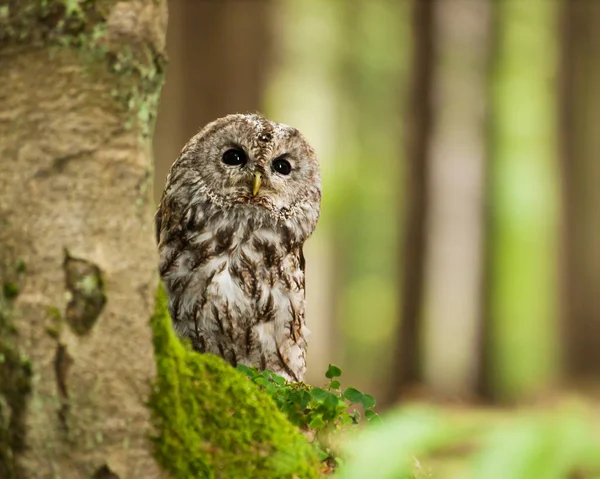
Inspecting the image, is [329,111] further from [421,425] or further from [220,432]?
[421,425]

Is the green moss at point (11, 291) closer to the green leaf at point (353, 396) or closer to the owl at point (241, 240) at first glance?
the green leaf at point (353, 396)

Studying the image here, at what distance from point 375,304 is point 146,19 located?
62.9ft

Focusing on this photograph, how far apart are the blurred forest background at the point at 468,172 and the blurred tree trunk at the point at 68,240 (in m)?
5.34

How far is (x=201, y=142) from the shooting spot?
10.5ft

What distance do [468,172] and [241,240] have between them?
5.90m

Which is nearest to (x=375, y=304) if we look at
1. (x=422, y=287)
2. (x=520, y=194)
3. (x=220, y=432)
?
(x=520, y=194)

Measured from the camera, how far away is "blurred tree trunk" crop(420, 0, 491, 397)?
8477 mm

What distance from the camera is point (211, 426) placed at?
1.77m

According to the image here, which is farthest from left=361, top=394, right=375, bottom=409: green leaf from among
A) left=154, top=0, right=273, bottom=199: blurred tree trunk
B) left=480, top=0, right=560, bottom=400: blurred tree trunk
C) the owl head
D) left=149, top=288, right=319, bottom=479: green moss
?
left=480, top=0, right=560, bottom=400: blurred tree trunk

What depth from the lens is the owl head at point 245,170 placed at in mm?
3111

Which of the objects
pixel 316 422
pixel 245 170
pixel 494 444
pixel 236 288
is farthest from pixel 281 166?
pixel 494 444

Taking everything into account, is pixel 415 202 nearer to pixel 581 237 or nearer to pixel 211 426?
pixel 581 237

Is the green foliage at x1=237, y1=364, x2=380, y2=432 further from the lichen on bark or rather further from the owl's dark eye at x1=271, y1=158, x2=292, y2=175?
the owl's dark eye at x1=271, y1=158, x2=292, y2=175

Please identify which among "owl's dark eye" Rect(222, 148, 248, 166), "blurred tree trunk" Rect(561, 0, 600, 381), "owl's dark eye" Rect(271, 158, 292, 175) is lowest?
"owl's dark eye" Rect(222, 148, 248, 166)
